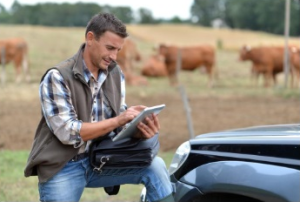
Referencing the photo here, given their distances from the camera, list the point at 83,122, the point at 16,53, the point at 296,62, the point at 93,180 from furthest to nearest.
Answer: the point at 16,53 < the point at 296,62 < the point at 93,180 < the point at 83,122

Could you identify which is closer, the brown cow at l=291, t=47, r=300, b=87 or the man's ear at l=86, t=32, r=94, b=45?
the man's ear at l=86, t=32, r=94, b=45

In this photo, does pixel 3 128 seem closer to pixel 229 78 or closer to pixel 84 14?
pixel 229 78

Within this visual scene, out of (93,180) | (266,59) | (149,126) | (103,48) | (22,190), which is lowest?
(266,59)

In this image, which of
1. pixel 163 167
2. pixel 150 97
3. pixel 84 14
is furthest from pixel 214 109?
pixel 84 14

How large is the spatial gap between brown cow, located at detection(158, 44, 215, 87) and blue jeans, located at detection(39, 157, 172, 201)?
17038 millimetres

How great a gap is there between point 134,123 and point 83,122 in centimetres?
32

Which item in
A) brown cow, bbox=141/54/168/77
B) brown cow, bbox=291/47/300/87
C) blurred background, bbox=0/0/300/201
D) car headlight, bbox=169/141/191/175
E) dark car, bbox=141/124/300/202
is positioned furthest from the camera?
brown cow, bbox=141/54/168/77

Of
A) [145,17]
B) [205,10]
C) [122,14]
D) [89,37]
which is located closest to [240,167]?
[89,37]

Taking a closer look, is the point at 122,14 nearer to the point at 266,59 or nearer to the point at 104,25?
the point at 266,59

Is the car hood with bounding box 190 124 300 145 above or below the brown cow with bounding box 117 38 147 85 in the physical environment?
above

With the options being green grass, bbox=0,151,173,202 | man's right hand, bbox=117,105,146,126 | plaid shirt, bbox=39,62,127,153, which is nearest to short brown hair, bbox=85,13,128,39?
plaid shirt, bbox=39,62,127,153

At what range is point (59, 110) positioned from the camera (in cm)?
325

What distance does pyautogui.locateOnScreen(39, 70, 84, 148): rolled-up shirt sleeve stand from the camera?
3230 millimetres

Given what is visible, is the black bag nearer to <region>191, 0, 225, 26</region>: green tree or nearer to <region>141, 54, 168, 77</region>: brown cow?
<region>141, 54, 168, 77</region>: brown cow
